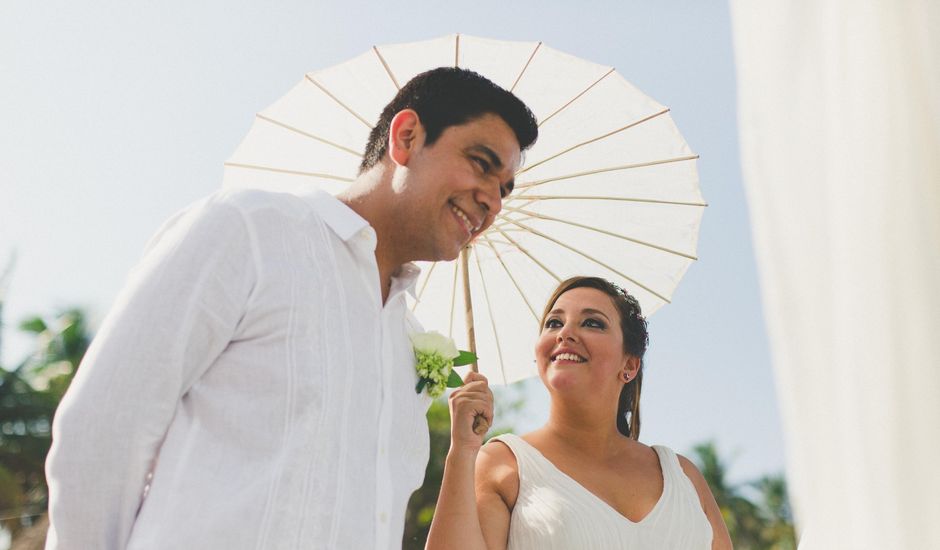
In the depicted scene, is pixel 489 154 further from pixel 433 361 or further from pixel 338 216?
pixel 433 361

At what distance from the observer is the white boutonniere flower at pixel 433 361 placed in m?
3.07

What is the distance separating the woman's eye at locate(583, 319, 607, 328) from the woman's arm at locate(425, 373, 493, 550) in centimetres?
112

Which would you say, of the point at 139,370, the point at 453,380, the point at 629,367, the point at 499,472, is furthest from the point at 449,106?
the point at 629,367

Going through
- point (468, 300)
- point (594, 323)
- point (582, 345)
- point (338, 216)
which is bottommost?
point (338, 216)

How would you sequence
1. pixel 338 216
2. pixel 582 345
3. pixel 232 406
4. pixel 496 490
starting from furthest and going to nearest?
pixel 582 345
pixel 496 490
pixel 338 216
pixel 232 406

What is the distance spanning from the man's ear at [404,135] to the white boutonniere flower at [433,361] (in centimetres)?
69

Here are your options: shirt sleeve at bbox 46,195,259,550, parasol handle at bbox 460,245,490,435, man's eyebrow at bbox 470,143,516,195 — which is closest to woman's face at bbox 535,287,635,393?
parasol handle at bbox 460,245,490,435

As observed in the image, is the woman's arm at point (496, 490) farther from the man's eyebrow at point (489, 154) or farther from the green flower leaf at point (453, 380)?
the man's eyebrow at point (489, 154)

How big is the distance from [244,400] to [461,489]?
63.8 inches

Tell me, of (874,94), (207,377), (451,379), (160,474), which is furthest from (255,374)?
(874,94)

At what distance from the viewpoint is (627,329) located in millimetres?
4785

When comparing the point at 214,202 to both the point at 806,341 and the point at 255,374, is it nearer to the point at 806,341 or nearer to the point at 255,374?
the point at 255,374

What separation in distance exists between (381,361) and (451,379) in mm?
639

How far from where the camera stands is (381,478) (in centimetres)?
251
